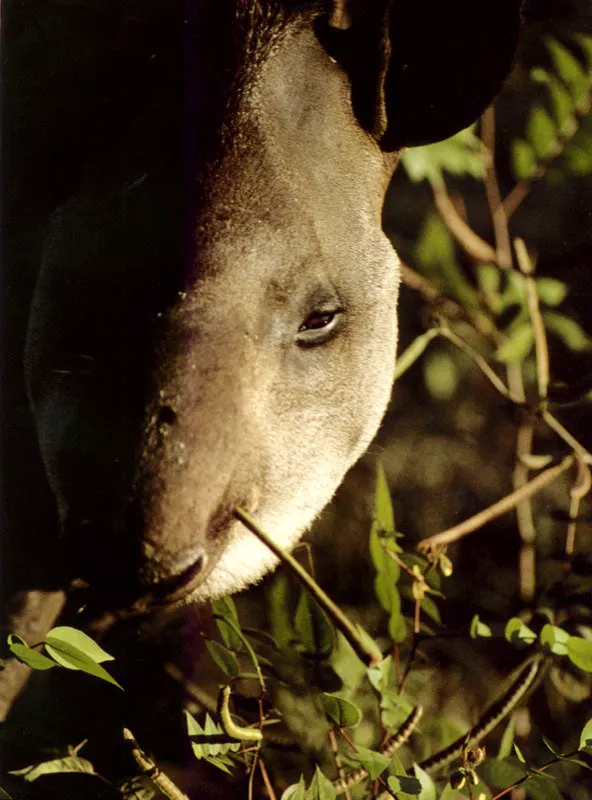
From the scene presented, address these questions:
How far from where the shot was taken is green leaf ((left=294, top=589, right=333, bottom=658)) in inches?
56.2

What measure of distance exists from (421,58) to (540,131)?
376mm

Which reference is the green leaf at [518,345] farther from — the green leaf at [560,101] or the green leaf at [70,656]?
the green leaf at [70,656]

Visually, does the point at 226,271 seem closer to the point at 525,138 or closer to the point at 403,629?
the point at 403,629

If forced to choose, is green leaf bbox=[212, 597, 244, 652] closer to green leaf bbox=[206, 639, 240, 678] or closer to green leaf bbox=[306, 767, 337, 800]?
green leaf bbox=[206, 639, 240, 678]

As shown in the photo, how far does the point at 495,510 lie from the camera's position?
5.43ft

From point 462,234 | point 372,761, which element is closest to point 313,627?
point 372,761

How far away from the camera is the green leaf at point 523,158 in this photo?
1796 mm

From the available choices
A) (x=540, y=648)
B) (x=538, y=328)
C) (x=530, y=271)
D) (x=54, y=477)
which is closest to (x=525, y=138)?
(x=530, y=271)

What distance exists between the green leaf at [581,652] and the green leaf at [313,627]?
0.36 metres

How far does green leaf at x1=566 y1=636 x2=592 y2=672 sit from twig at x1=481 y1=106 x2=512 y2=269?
760 millimetres

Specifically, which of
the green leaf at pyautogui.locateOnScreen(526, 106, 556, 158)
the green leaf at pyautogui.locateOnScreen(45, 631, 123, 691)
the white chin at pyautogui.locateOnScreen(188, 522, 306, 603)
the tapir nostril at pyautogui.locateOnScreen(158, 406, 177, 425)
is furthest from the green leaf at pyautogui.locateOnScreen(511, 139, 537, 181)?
the green leaf at pyautogui.locateOnScreen(45, 631, 123, 691)

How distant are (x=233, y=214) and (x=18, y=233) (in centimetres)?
39

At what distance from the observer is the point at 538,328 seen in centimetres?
174

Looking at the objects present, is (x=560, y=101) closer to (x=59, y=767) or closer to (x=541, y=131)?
(x=541, y=131)
